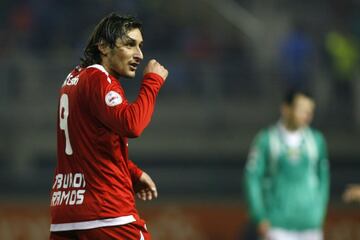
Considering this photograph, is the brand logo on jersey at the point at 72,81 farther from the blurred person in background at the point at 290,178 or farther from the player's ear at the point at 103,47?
the blurred person in background at the point at 290,178

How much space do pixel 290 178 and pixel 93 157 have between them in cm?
416

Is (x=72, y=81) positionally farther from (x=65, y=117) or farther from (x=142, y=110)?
(x=142, y=110)

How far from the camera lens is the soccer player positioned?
4.88 meters

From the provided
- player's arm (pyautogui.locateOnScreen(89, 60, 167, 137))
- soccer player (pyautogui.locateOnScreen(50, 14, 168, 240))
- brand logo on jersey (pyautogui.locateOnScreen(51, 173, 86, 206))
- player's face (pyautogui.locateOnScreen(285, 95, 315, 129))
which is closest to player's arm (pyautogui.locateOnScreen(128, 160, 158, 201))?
soccer player (pyautogui.locateOnScreen(50, 14, 168, 240))

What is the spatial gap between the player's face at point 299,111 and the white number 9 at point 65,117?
13.4ft

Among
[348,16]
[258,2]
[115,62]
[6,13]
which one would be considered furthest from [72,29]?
[115,62]

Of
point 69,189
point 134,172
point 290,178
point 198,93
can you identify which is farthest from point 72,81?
point 198,93

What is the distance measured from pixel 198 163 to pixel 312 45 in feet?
7.53

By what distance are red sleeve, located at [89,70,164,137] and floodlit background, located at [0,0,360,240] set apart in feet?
22.4

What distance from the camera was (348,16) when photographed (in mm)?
13750

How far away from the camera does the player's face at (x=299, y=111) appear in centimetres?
884

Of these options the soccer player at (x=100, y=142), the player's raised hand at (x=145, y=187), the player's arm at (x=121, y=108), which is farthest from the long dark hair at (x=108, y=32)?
the player's raised hand at (x=145, y=187)

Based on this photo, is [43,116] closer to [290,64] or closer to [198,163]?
[198,163]

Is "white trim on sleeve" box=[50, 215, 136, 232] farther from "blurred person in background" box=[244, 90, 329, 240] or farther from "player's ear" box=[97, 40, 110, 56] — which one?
"blurred person in background" box=[244, 90, 329, 240]
